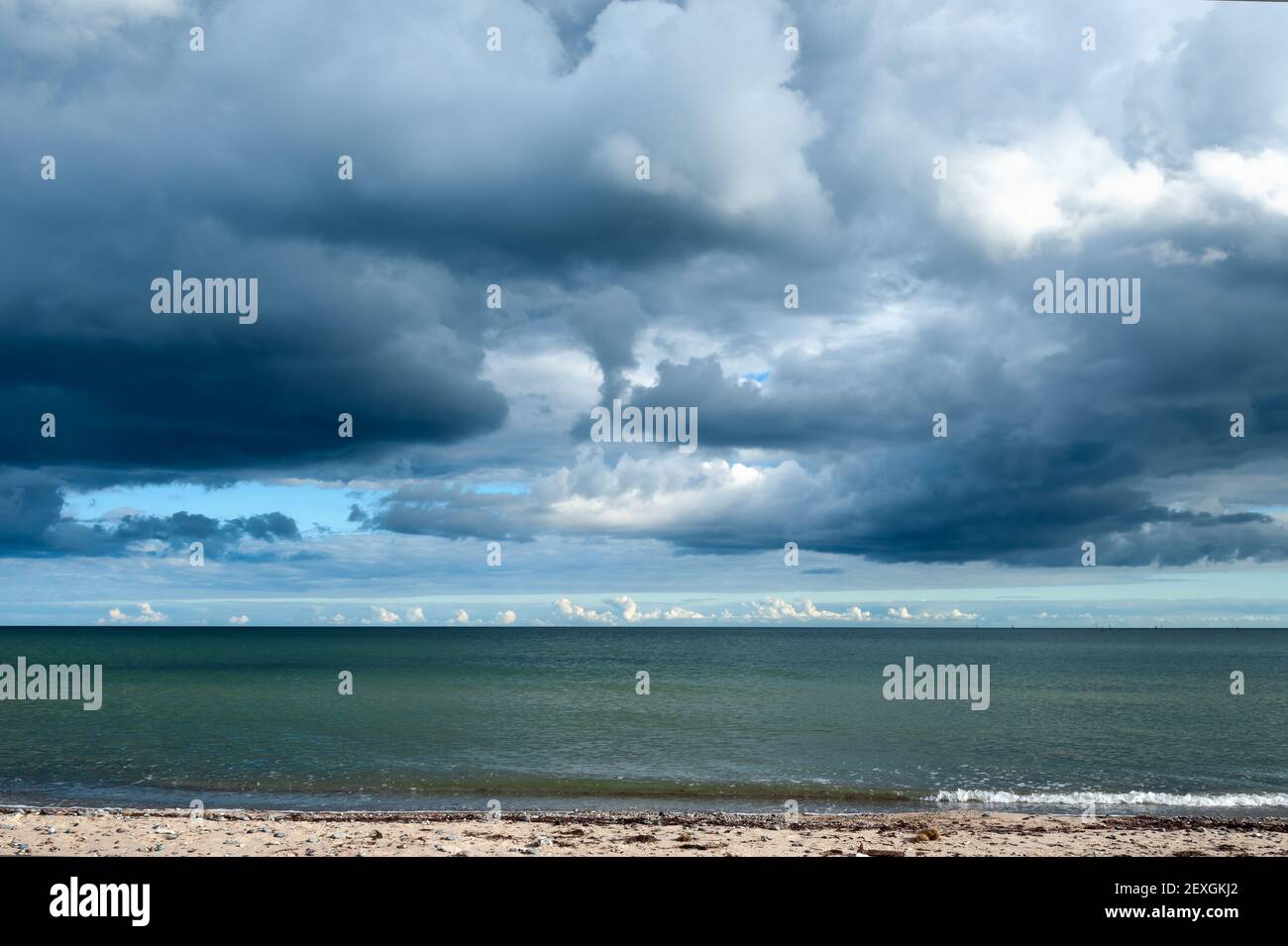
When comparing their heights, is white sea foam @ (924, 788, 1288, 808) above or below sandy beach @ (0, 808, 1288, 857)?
below

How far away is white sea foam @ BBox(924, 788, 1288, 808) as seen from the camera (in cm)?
2958

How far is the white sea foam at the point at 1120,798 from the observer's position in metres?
29.6

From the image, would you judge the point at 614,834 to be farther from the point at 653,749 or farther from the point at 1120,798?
the point at 1120,798

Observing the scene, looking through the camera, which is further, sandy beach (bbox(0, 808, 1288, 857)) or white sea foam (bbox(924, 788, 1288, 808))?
white sea foam (bbox(924, 788, 1288, 808))

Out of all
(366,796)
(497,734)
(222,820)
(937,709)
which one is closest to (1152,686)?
(937,709)

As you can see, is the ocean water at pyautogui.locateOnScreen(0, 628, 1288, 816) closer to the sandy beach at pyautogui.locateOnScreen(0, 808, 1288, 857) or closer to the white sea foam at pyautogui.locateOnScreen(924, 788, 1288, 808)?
the white sea foam at pyautogui.locateOnScreen(924, 788, 1288, 808)

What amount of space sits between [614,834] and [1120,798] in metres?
20.0

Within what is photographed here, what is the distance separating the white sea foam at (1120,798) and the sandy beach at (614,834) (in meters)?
2.38

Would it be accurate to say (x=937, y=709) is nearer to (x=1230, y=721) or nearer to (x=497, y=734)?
(x=1230, y=721)

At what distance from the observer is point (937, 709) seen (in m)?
57.2

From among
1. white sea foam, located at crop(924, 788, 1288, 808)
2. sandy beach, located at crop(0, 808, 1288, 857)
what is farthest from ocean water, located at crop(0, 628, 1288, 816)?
sandy beach, located at crop(0, 808, 1288, 857)

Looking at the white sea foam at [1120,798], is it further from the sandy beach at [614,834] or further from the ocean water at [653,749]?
the sandy beach at [614,834]

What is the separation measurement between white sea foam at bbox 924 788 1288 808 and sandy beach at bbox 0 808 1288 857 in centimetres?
238

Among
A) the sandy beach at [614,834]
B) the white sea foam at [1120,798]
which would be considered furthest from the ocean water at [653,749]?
the sandy beach at [614,834]
